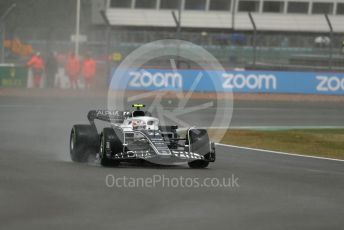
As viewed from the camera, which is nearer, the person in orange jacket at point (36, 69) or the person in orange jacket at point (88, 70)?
the person in orange jacket at point (36, 69)

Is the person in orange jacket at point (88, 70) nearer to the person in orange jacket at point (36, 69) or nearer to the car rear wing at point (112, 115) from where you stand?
the person in orange jacket at point (36, 69)

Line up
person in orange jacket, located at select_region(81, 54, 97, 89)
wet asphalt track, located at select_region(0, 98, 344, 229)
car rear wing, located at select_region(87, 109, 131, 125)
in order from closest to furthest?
wet asphalt track, located at select_region(0, 98, 344, 229), car rear wing, located at select_region(87, 109, 131, 125), person in orange jacket, located at select_region(81, 54, 97, 89)

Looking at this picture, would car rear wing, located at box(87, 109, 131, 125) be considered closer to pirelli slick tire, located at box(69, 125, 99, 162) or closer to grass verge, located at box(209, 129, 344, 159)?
pirelli slick tire, located at box(69, 125, 99, 162)

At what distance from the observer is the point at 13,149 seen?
16.3 m

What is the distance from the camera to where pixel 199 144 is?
1391 centimetres

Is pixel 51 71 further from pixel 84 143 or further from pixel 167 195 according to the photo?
pixel 167 195

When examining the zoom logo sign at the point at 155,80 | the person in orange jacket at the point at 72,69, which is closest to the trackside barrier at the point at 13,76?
the person in orange jacket at the point at 72,69

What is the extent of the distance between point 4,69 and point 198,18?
21.6 metres

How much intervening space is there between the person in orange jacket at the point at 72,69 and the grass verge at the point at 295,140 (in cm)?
1564

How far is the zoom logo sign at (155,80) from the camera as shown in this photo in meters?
34.8

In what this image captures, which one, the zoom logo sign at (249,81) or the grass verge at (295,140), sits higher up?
the zoom logo sign at (249,81)

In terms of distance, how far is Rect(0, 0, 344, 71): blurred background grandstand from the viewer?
149 feet

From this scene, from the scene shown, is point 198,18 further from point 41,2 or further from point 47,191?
point 47,191

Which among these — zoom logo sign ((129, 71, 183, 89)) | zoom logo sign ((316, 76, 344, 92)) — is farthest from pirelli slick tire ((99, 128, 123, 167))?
zoom logo sign ((316, 76, 344, 92))
